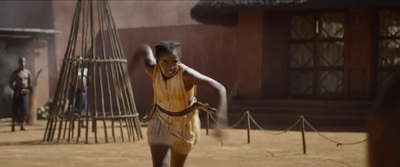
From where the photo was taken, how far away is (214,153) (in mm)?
10727

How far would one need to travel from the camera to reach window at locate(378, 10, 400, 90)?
16.3 metres

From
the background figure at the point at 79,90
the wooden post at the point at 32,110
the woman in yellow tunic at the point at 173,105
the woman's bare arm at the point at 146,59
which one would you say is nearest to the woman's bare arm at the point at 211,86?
the woman in yellow tunic at the point at 173,105

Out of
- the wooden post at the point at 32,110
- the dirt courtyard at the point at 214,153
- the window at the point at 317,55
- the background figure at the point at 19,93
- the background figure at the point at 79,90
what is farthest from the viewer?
the wooden post at the point at 32,110

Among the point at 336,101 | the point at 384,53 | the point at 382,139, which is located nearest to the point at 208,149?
the point at 336,101

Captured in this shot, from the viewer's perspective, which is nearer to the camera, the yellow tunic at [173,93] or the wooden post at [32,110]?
the yellow tunic at [173,93]

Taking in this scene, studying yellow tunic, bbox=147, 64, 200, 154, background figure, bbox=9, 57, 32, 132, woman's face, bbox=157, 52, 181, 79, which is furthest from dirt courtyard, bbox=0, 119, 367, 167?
woman's face, bbox=157, 52, 181, 79

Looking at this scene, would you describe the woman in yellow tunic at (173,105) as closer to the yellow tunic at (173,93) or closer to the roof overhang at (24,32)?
the yellow tunic at (173,93)

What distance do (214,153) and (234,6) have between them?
7.37m

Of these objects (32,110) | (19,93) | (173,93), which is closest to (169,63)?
(173,93)

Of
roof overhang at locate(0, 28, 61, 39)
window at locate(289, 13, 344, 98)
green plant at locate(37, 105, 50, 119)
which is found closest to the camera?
window at locate(289, 13, 344, 98)

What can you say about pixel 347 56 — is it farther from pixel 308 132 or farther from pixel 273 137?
pixel 273 137

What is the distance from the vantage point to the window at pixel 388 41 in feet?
53.5

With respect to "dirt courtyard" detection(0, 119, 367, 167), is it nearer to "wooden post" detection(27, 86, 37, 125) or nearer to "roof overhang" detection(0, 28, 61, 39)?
"wooden post" detection(27, 86, 37, 125)

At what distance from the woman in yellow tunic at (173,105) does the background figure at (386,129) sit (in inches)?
145
